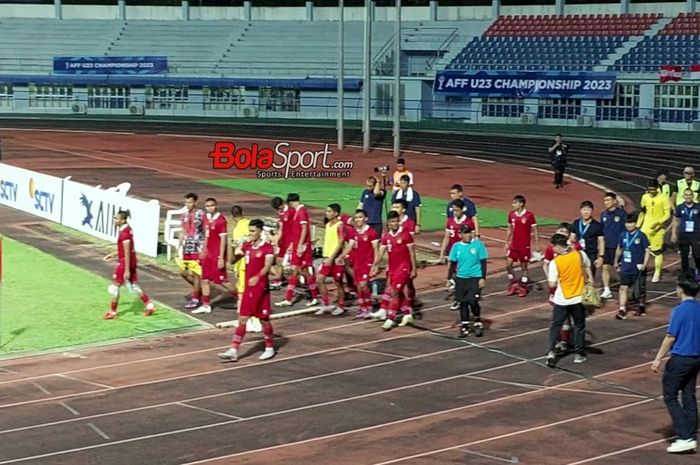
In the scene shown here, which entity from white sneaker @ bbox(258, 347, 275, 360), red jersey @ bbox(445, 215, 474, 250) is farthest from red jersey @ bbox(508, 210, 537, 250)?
white sneaker @ bbox(258, 347, 275, 360)

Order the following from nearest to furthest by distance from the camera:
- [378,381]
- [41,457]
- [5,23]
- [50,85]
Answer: [41,457] → [378,381] → [50,85] → [5,23]

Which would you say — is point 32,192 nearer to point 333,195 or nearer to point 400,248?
point 333,195

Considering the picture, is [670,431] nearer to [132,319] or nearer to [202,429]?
[202,429]

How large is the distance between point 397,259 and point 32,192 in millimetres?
16036

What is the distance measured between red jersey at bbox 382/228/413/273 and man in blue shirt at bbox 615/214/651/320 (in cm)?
349

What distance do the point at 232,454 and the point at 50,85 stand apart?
A: 65027mm

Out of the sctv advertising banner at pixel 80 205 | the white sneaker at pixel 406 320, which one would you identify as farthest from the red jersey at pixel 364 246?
the sctv advertising banner at pixel 80 205

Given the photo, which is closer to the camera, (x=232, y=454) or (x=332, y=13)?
(x=232, y=454)

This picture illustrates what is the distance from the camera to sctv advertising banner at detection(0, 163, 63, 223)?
102ft

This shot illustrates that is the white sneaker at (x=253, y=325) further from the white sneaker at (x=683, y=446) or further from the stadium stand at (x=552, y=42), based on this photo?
the stadium stand at (x=552, y=42)

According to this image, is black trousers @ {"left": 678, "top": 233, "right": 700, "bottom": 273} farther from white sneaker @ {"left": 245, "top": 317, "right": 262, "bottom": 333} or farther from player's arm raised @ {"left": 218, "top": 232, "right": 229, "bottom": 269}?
white sneaker @ {"left": 245, "top": 317, "right": 262, "bottom": 333}

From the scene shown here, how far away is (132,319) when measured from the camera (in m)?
20.0

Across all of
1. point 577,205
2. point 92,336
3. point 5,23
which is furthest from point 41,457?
point 5,23

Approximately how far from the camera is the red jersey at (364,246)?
19938 mm
